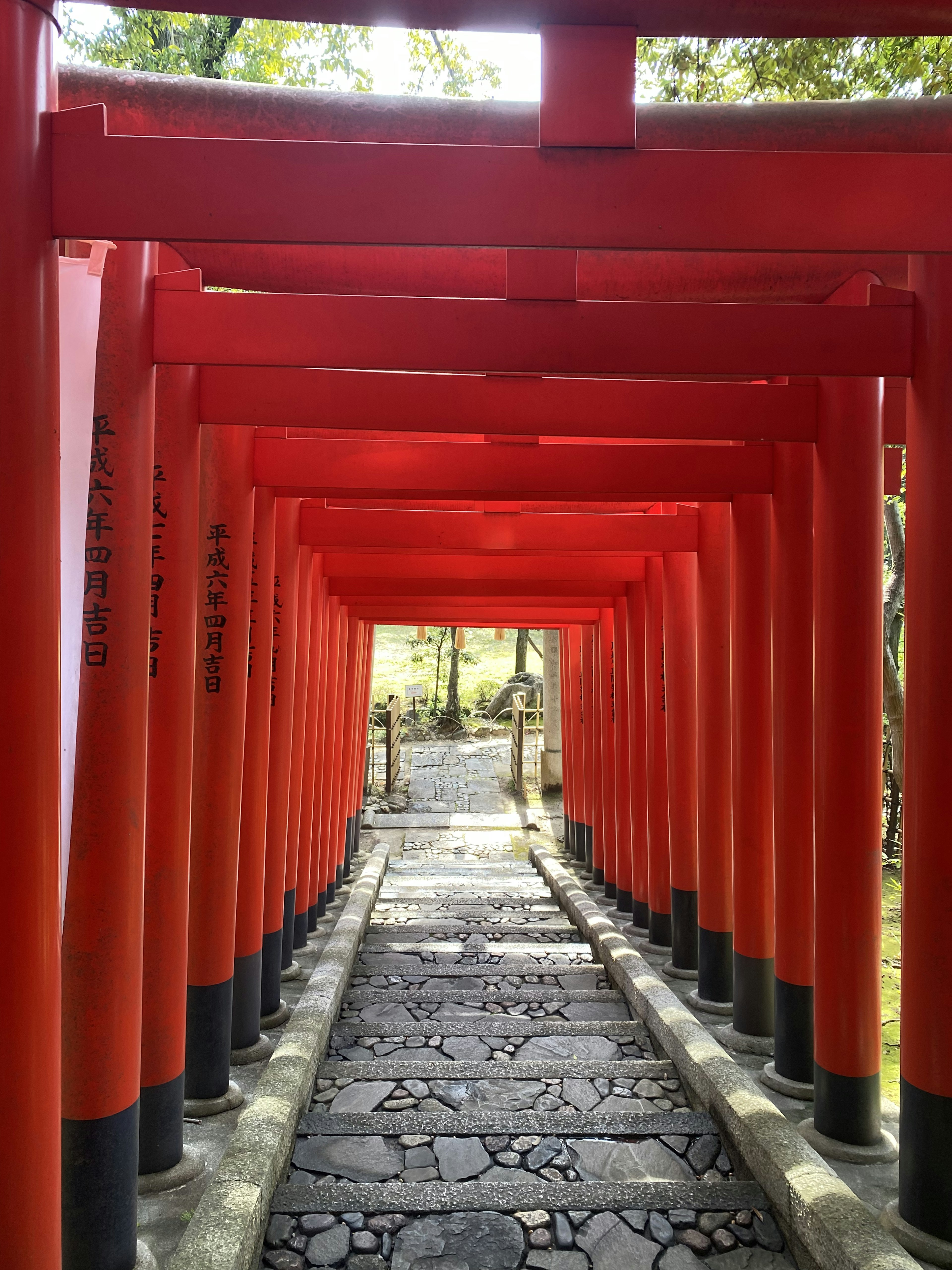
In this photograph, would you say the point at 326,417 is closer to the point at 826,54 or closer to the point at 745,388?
the point at 745,388

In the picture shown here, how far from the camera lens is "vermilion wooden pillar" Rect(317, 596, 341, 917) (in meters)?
10.2

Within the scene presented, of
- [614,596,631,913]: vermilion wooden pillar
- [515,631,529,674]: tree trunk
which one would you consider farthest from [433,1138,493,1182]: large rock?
[515,631,529,674]: tree trunk

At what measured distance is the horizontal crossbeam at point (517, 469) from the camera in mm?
5703

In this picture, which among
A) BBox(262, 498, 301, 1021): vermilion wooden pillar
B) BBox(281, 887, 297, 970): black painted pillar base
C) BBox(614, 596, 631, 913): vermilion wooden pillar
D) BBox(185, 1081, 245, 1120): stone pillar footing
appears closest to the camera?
BBox(185, 1081, 245, 1120): stone pillar footing

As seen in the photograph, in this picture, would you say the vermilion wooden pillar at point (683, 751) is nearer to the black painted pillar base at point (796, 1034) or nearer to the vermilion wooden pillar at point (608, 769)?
the black painted pillar base at point (796, 1034)

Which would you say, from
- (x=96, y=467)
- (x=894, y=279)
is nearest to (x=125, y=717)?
(x=96, y=467)

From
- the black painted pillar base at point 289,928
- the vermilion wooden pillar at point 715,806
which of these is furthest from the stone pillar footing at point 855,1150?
the black painted pillar base at point 289,928

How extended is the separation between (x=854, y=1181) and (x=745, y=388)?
3.70 metres

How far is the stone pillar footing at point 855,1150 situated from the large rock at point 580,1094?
4.18 feet

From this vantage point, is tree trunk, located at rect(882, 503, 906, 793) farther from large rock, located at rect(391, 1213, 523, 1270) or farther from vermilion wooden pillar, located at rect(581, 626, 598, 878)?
large rock, located at rect(391, 1213, 523, 1270)

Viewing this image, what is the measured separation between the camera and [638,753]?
9570mm

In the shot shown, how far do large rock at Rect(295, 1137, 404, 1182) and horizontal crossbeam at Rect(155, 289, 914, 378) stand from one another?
12.2ft

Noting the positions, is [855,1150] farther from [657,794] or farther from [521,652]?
[521,652]

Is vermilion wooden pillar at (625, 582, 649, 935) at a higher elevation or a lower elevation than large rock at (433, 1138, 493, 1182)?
higher
